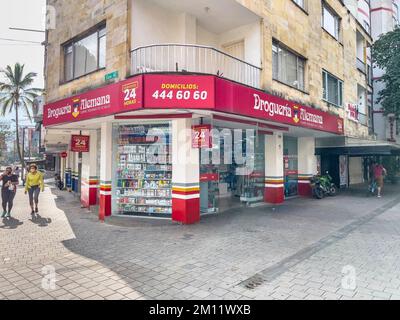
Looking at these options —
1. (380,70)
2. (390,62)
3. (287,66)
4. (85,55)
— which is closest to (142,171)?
(85,55)

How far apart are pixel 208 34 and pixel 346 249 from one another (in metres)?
8.75

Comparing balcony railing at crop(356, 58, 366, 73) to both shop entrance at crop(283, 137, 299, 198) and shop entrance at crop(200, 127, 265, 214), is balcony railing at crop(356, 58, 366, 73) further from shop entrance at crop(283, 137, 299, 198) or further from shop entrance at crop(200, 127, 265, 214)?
shop entrance at crop(200, 127, 265, 214)

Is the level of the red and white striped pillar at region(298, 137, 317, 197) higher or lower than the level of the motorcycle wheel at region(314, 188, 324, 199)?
higher

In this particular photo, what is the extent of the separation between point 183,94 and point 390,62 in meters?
20.4

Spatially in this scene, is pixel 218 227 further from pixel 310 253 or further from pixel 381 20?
pixel 381 20

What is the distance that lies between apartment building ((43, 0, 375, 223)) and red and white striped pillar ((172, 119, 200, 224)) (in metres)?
0.03

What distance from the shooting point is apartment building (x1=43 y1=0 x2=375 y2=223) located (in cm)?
836

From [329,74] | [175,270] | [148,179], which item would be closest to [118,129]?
[148,179]

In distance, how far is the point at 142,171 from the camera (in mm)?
9945

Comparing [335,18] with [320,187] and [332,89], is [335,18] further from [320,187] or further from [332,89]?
[320,187]

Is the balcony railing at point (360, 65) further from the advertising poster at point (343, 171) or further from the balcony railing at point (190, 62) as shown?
the balcony railing at point (190, 62)

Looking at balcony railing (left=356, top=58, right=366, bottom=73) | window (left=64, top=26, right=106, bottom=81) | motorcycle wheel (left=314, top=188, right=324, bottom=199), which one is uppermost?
balcony railing (left=356, top=58, right=366, bottom=73)

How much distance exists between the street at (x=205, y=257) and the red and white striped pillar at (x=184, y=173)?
508 mm

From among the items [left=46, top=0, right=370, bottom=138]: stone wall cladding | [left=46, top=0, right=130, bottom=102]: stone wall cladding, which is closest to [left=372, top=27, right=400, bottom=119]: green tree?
[left=46, top=0, right=370, bottom=138]: stone wall cladding
